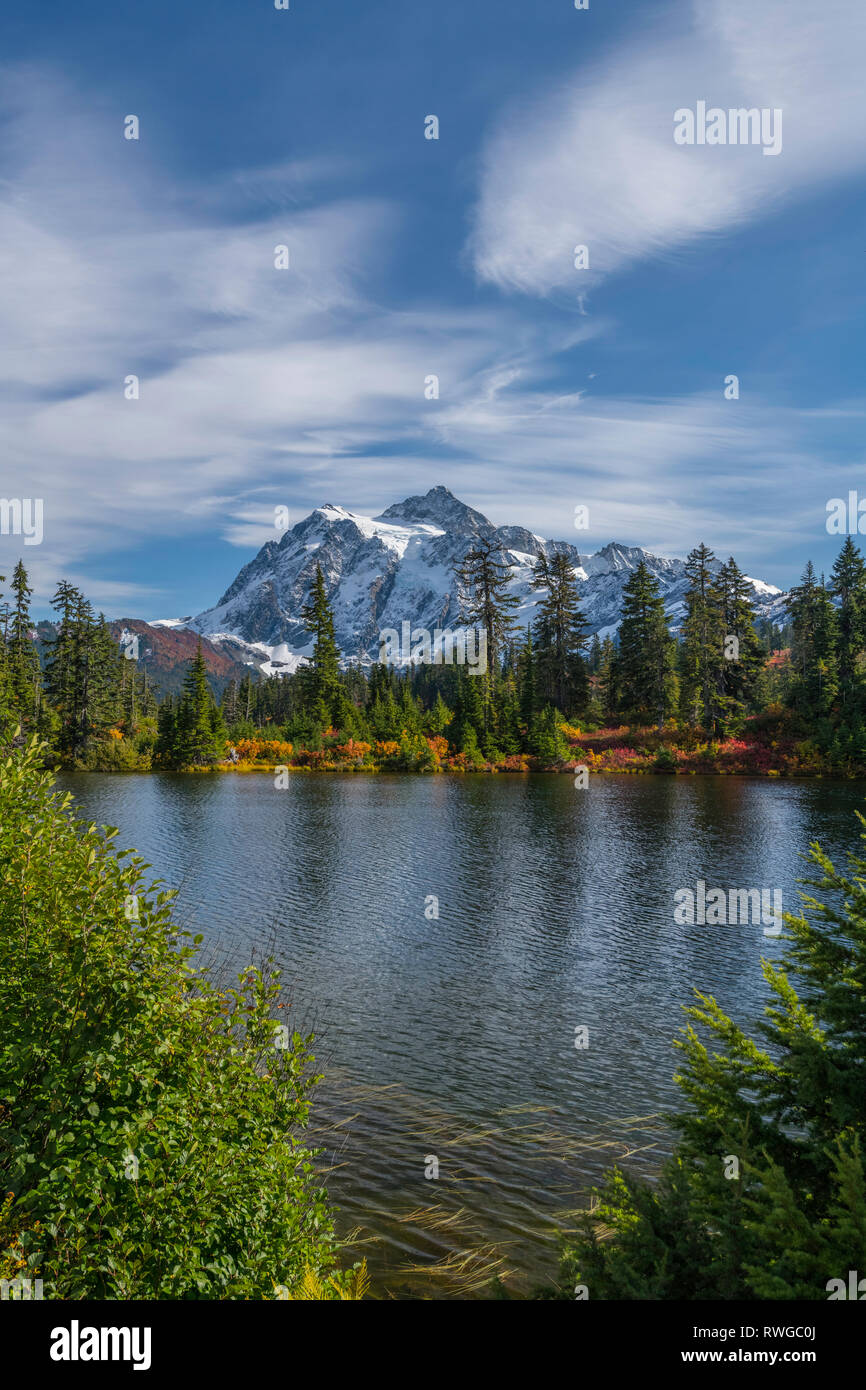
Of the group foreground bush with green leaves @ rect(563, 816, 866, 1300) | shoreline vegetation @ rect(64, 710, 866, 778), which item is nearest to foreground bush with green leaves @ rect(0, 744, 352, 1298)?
foreground bush with green leaves @ rect(563, 816, 866, 1300)

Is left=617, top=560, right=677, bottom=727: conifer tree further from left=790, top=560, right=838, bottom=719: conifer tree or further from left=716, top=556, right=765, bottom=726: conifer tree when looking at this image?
left=790, top=560, right=838, bottom=719: conifer tree

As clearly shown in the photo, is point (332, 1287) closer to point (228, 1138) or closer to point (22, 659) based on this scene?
point (228, 1138)

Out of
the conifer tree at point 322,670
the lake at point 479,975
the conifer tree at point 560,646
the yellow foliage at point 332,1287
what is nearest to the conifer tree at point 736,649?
the conifer tree at point 560,646

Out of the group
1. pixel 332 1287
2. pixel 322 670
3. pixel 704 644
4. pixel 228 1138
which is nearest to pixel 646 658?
pixel 704 644

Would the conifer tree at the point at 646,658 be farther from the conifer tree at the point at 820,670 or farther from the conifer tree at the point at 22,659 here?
the conifer tree at the point at 22,659

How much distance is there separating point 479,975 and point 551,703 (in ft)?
219

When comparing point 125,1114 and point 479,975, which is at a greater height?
point 125,1114

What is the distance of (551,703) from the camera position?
277 feet

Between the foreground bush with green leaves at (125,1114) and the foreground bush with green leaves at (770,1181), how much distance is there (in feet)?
9.11

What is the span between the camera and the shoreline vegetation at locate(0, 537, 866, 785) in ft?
239

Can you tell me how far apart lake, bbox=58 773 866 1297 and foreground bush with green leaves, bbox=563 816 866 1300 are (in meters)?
4.81

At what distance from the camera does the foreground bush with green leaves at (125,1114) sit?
5.49 meters

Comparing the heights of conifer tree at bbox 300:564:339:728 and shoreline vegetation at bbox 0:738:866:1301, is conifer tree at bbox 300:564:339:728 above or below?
above
